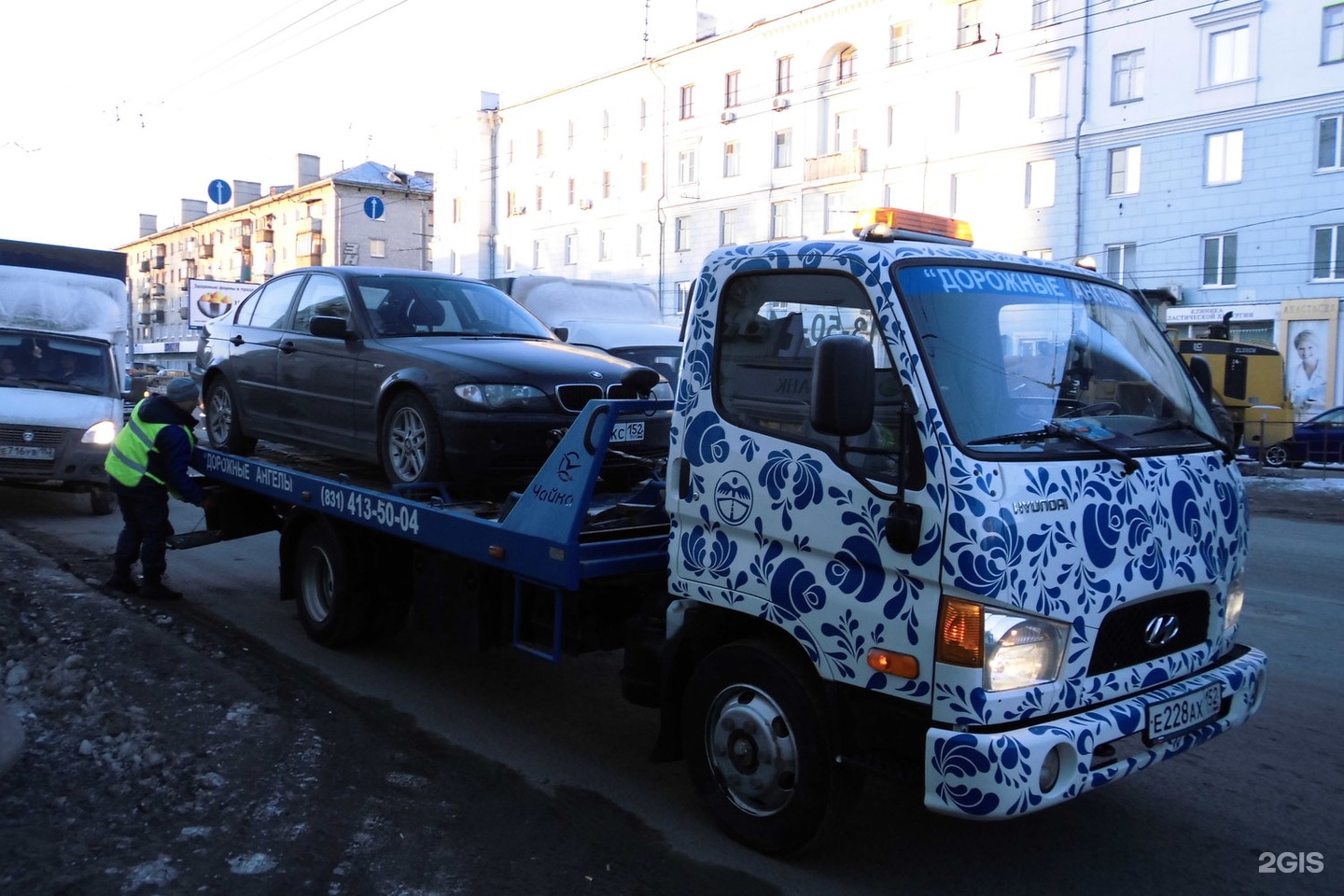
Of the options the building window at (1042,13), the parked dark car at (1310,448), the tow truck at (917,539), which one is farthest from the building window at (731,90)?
the tow truck at (917,539)

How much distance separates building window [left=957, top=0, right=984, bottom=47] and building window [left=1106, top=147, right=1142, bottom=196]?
19.0ft

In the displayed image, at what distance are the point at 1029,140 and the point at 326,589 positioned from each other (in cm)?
3107

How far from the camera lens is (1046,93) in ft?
109

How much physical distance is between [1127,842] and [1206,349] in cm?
2087

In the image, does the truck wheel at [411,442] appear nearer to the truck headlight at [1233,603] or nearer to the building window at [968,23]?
the truck headlight at [1233,603]

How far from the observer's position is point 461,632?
18.8 feet

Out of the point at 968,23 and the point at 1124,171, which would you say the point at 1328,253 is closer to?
the point at 1124,171

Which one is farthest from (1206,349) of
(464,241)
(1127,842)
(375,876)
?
(464,241)

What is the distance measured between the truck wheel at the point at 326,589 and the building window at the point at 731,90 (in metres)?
38.6

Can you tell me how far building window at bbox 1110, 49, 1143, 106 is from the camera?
103 ft

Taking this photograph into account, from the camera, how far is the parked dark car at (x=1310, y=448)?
21594 millimetres

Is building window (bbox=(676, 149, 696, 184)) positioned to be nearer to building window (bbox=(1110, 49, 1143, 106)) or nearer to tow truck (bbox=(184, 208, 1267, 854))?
building window (bbox=(1110, 49, 1143, 106))

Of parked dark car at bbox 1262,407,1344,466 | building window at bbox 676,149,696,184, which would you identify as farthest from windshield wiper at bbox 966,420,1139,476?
building window at bbox 676,149,696,184

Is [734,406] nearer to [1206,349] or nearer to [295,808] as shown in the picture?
[295,808]
